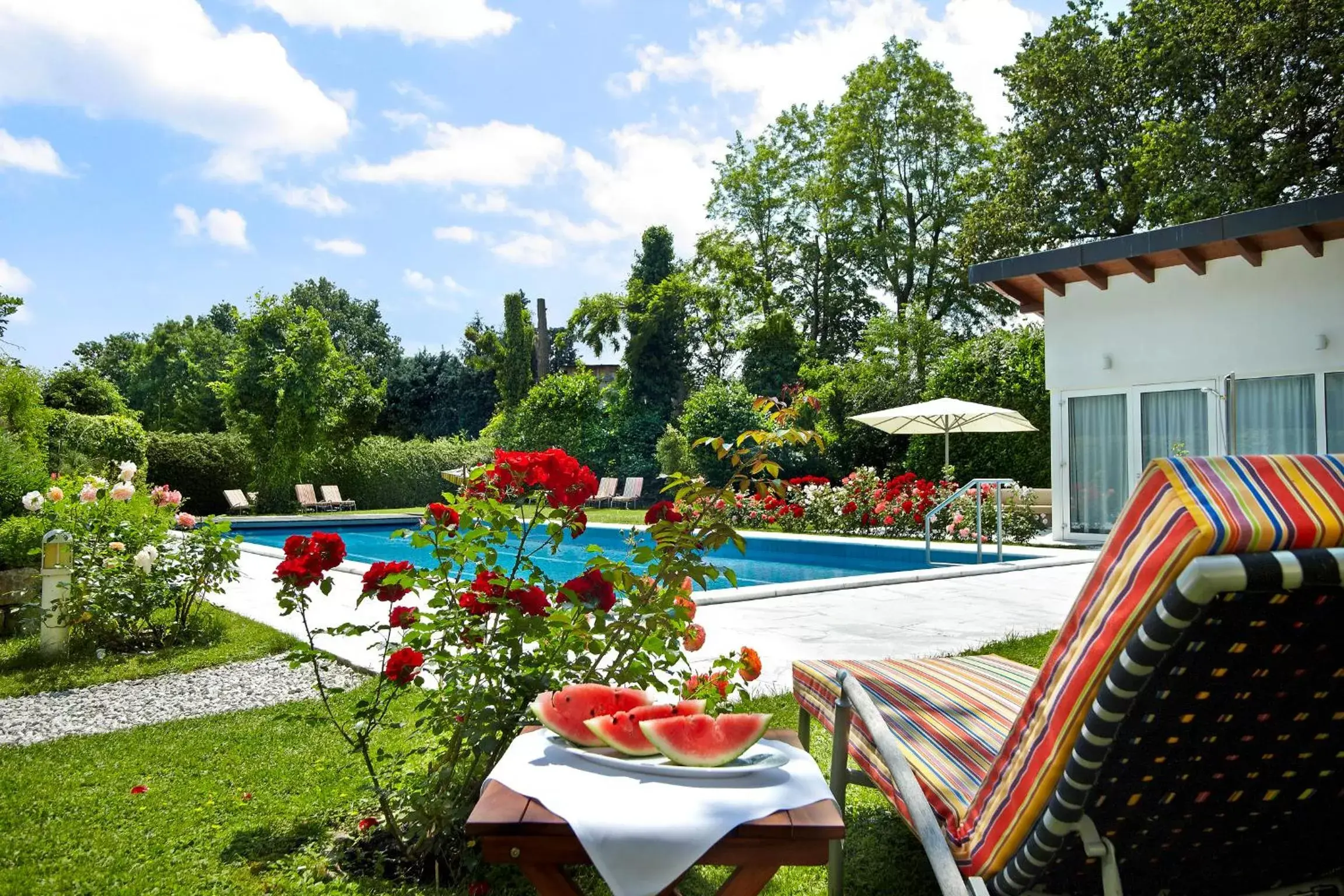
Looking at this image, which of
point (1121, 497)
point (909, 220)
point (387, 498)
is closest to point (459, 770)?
point (1121, 497)

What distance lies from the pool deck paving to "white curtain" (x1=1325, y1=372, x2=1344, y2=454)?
12.3 ft

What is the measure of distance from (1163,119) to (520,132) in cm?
1517

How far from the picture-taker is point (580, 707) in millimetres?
1758

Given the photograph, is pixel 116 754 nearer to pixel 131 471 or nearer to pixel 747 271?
pixel 131 471

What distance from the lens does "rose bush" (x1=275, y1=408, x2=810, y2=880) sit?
2445 millimetres

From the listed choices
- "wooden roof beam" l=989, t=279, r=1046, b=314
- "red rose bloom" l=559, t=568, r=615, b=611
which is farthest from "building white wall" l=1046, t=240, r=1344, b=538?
"red rose bloom" l=559, t=568, r=615, b=611

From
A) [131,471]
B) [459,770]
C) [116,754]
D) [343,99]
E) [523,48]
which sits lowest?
[116,754]

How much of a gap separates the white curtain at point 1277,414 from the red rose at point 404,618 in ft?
34.7

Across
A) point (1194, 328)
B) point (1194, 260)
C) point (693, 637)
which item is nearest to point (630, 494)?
point (1194, 328)

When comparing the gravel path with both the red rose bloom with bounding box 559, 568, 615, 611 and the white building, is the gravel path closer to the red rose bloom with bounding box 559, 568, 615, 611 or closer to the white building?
the red rose bloom with bounding box 559, 568, 615, 611

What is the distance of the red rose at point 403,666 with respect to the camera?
7.83ft

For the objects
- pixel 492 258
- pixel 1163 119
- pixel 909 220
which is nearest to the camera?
pixel 1163 119

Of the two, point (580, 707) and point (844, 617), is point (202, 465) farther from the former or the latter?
point (580, 707)

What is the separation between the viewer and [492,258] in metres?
36.8
